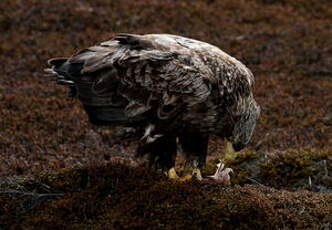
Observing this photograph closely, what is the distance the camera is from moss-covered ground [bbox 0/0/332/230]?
7.84 metres

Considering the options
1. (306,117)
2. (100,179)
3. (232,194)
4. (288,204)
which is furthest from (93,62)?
(306,117)

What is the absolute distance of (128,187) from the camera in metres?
8.27

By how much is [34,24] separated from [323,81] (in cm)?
1044

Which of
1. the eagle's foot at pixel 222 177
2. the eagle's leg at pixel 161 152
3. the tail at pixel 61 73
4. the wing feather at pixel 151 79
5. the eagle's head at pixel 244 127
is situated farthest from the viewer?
the eagle's foot at pixel 222 177

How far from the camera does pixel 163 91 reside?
8.13 meters

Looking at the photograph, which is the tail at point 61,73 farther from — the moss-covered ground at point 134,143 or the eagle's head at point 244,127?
the eagle's head at point 244,127

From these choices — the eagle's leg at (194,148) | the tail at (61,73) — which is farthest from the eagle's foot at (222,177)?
the tail at (61,73)

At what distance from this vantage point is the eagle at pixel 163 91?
8.08 meters

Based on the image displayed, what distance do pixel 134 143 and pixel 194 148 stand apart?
614cm

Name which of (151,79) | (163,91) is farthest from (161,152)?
(151,79)

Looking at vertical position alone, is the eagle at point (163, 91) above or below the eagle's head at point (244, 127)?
above

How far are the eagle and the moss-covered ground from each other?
0.52 m

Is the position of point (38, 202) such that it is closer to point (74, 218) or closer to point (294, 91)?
point (74, 218)

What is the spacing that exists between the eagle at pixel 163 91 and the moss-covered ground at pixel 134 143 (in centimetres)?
52
